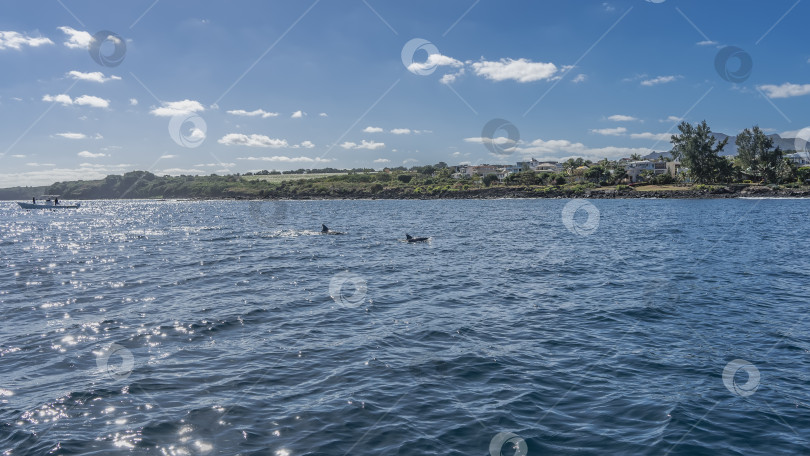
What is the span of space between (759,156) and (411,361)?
6168 inches

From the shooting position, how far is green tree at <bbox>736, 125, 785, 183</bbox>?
127250 millimetres

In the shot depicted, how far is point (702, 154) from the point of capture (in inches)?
5217

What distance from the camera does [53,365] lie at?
13.6m
